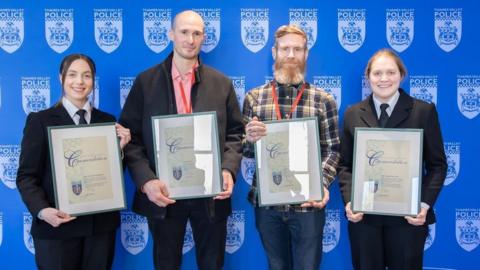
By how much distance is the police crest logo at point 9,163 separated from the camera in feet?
10.8

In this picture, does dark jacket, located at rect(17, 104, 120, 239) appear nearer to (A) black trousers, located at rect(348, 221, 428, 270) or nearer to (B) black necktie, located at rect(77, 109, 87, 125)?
(B) black necktie, located at rect(77, 109, 87, 125)

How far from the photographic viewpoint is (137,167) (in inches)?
101

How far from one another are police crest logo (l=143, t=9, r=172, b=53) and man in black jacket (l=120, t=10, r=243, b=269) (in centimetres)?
54

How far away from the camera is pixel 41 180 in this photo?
255 cm

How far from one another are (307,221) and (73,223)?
4.54 feet

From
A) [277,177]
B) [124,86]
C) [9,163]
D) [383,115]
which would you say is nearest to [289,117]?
[277,177]

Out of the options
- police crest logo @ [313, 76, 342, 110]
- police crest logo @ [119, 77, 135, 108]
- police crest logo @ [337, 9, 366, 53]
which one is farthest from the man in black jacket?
police crest logo @ [337, 9, 366, 53]

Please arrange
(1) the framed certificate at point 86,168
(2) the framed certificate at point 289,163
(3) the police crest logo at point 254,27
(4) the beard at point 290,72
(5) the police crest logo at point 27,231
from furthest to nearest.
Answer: (5) the police crest logo at point 27,231
(3) the police crest logo at point 254,27
(4) the beard at point 290,72
(2) the framed certificate at point 289,163
(1) the framed certificate at point 86,168

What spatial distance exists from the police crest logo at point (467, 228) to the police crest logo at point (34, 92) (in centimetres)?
328

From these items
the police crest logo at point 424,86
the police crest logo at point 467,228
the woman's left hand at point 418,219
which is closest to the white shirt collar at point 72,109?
the woman's left hand at point 418,219

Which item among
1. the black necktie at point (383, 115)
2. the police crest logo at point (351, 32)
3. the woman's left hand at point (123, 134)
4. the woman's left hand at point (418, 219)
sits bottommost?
the woman's left hand at point (418, 219)

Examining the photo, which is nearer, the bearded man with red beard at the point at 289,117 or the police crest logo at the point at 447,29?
the bearded man with red beard at the point at 289,117

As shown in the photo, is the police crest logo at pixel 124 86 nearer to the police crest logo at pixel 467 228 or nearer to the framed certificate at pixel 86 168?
the framed certificate at pixel 86 168

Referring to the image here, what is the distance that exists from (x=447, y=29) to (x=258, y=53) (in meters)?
1.44
